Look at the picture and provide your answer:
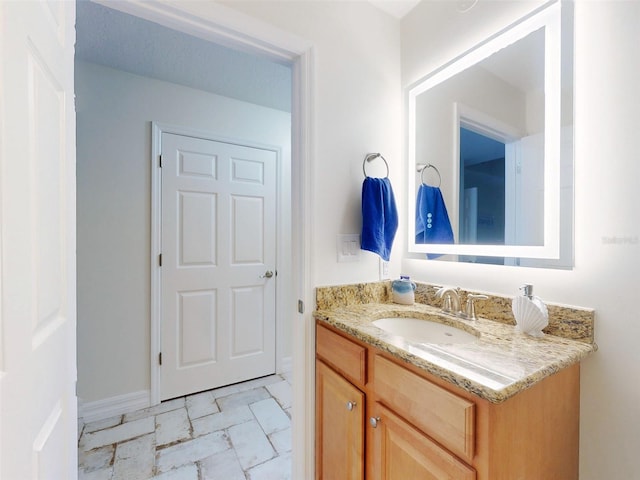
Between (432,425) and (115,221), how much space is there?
2.18 meters


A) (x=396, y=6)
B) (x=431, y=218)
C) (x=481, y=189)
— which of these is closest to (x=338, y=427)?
(x=431, y=218)

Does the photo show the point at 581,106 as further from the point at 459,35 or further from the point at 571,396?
the point at 571,396

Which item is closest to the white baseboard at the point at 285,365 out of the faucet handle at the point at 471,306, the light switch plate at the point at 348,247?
the light switch plate at the point at 348,247

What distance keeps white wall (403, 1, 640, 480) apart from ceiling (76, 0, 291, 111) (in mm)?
1321

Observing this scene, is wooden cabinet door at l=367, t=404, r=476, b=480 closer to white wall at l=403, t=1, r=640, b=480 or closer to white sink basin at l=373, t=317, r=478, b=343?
white sink basin at l=373, t=317, r=478, b=343

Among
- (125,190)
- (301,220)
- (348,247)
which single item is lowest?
(348,247)

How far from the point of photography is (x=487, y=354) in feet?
2.67

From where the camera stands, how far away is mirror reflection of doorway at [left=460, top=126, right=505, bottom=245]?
1.18 meters

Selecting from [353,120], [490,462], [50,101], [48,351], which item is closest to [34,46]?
[50,101]

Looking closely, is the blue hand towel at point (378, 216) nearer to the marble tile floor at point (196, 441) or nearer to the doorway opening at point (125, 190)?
the doorway opening at point (125, 190)

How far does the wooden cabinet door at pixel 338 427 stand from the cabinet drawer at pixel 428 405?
154 millimetres

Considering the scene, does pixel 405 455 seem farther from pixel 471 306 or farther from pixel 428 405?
pixel 471 306

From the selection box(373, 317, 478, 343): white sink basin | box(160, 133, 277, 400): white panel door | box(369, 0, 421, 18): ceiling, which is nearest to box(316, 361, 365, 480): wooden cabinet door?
box(373, 317, 478, 343): white sink basin

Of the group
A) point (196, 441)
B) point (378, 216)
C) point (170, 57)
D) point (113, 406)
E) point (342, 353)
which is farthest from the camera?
point (113, 406)
